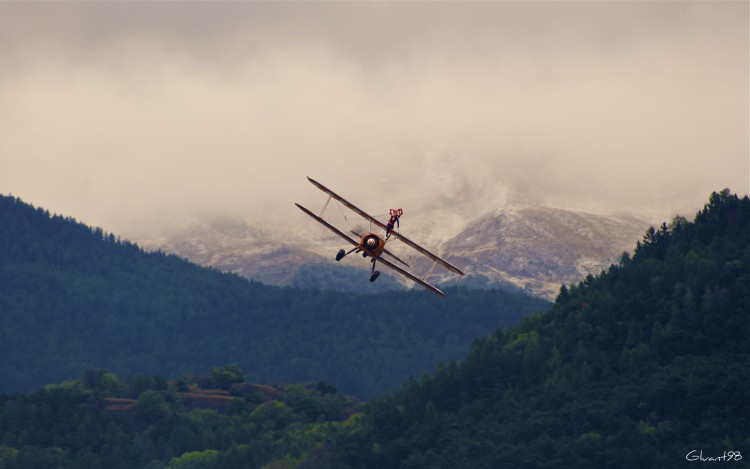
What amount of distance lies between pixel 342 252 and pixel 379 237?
3671 mm

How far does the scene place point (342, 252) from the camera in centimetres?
12188

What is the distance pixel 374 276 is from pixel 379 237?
462 centimetres

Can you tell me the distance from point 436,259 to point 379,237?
18.1 feet

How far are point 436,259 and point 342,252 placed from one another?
28.4 ft

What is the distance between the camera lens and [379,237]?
405 ft

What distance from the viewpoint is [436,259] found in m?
125

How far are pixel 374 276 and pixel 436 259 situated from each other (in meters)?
7.48

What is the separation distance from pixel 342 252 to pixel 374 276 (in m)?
3.73

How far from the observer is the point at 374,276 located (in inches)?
4729
